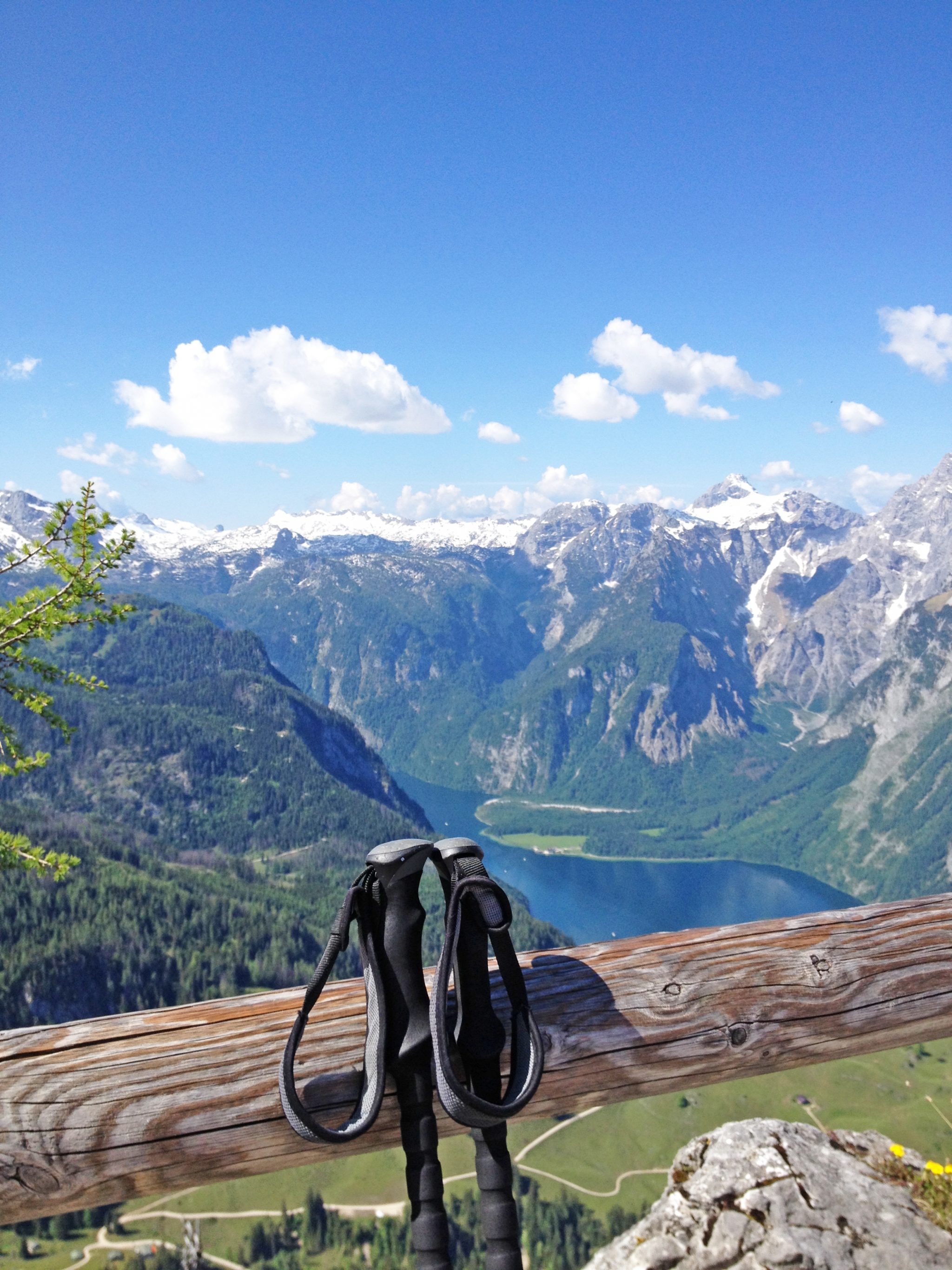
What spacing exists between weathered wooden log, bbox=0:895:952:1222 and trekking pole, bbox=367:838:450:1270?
0.95 feet

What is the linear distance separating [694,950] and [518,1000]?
4.14 feet

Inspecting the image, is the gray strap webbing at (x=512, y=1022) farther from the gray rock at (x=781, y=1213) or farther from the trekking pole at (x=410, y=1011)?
the gray rock at (x=781, y=1213)

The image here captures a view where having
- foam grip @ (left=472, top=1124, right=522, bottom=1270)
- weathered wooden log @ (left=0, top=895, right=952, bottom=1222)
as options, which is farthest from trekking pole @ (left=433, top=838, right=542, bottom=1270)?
weathered wooden log @ (left=0, top=895, right=952, bottom=1222)

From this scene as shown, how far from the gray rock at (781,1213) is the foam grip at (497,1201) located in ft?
5.53

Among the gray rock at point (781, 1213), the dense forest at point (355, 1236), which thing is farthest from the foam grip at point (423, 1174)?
the dense forest at point (355, 1236)

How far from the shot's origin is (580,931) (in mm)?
192375

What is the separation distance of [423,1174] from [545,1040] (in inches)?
33.6

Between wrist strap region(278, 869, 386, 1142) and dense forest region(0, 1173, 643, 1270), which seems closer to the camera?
wrist strap region(278, 869, 386, 1142)

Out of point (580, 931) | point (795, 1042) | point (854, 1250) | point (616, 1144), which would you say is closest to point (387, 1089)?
point (795, 1042)

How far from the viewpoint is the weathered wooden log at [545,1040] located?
9.66 ft

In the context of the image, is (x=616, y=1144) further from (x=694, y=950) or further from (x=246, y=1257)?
(x=694, y=950)

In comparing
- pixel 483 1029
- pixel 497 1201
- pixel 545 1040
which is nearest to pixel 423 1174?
pixel 497 1201

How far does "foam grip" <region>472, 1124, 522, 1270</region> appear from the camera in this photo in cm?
242

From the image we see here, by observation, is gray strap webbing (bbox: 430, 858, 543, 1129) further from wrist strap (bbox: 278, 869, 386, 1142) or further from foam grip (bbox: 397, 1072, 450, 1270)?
wrist strap (bbox: 278, 869, 386, 1142)
